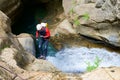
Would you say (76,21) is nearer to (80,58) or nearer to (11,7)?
(80,58)

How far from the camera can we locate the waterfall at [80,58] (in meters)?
12.9

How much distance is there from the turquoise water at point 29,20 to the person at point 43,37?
3230 mm

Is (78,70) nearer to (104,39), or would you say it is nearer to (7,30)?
(104,39)

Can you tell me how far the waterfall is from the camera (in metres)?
12.9

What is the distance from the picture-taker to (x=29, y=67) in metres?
9.90

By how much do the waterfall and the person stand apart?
0.42m

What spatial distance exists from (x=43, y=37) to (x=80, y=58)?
6.42 feet

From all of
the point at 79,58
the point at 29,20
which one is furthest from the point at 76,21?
the point at 29,20

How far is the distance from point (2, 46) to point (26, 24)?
921 cm

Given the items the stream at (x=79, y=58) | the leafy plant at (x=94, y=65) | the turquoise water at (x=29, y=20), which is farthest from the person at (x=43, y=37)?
the turquoise water at (x=29, y=20)

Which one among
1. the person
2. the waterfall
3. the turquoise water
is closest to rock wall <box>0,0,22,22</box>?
the turquoise water

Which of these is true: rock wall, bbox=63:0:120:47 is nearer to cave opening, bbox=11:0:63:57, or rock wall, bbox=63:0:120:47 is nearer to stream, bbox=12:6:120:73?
stream, bbox=12:6:120:73

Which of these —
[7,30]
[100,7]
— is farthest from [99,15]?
[7,30]

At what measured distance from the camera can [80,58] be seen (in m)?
13.6
